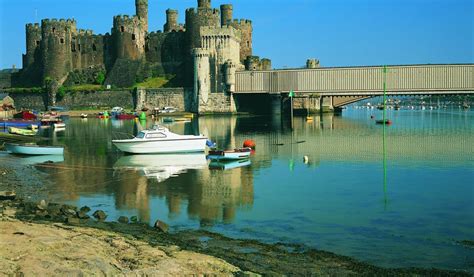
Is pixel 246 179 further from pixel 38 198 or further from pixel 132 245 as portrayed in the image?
pixel 132 245

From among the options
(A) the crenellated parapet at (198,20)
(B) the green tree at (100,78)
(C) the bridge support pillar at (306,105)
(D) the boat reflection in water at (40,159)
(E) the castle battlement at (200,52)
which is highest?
(A) the crenellated parapet at (198,20)

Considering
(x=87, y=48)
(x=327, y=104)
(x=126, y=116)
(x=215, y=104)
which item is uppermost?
(x=87, y=48)

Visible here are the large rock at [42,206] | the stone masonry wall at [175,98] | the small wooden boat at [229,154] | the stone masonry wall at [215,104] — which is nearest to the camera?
the large rock at [42,206]

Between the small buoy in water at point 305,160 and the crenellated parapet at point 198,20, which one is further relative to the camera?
the crenellated parapet at point 198,20

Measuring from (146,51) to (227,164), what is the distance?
49727mm

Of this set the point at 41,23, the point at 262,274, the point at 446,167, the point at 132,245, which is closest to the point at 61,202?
the point at 132,245

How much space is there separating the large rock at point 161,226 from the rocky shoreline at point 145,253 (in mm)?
23

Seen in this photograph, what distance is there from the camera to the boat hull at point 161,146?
1178 inches

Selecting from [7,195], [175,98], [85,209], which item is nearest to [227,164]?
[85,209]

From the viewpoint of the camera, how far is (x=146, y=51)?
73.7m

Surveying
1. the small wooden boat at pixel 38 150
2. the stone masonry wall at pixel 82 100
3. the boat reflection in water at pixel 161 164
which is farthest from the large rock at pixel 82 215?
the stone masonry wall at pixel 82 100

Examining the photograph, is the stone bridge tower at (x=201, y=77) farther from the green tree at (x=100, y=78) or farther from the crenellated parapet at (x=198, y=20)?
the green tree at (x=100, y=78)

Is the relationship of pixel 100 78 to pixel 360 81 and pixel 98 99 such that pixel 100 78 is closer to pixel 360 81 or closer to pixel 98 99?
pixel 98 99

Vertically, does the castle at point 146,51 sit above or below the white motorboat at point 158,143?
above
